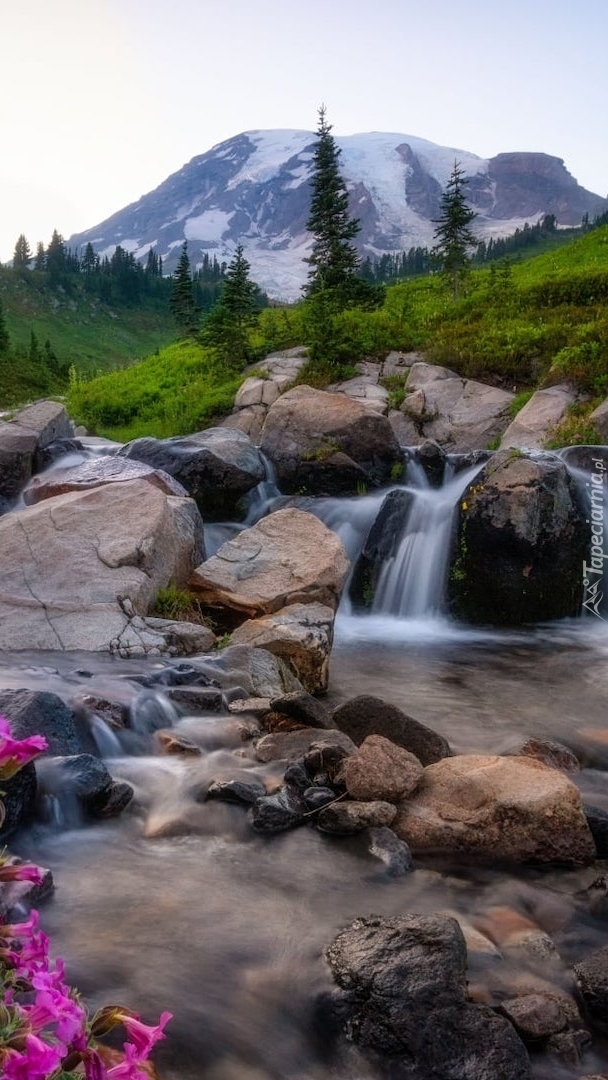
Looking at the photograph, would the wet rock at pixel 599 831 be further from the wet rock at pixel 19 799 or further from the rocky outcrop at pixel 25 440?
the rocky outcrop at pixel 25 440

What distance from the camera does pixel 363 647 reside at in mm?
11875

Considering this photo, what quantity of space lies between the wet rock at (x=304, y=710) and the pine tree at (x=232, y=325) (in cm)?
2048

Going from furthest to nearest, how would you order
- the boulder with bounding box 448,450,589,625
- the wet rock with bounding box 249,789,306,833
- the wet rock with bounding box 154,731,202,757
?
the boulder with bounding box 448,450,589,625
the wet rock with bounding box 154,731,202,757
the wet rock with bounding box 249,789,306,833

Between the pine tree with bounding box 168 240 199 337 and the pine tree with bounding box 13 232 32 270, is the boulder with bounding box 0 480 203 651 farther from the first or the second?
the pine tree with bounding box 13 232 32 270

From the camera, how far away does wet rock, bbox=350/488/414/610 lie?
14.2 metres

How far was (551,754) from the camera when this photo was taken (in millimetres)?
7160

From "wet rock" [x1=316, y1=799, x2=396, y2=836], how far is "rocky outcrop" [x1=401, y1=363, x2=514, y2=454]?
48.9ft

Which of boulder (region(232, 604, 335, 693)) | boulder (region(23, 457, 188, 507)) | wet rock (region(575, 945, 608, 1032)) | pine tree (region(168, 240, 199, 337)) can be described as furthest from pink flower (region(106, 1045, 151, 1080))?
pine tree (region(168, 240, 199, 337))

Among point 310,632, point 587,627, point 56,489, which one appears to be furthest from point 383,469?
point 310,632

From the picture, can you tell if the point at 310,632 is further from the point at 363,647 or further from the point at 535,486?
the point at 535,486

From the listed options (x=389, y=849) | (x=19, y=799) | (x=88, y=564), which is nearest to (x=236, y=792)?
(x=389, y=849)

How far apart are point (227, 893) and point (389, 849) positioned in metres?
1.16

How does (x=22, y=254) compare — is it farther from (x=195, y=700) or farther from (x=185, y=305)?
(x=195, y=700)

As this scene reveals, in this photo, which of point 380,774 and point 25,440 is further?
point 25,440
